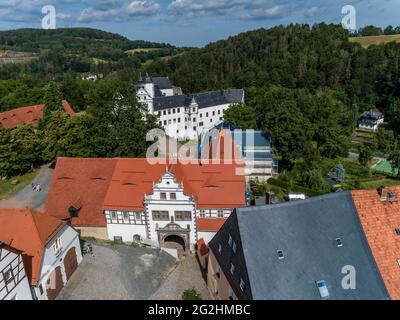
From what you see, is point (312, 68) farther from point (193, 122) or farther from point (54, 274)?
point (54, 274)

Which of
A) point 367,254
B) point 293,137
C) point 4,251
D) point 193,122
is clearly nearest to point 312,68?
A: point 193,122

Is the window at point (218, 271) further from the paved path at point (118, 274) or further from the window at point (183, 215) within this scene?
the window at point (183, 215)

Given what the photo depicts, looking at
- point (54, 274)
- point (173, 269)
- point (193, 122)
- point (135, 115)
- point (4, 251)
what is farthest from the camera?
point (193, 122)

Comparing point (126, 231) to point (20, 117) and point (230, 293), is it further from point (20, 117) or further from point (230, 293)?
point (20, 117)

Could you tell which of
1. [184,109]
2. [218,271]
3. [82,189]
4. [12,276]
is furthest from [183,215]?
[184,109]

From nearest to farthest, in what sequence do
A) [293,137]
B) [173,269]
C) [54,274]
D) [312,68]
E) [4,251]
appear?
[4,251], [54,274], [173,269], [293,137], [312,68]

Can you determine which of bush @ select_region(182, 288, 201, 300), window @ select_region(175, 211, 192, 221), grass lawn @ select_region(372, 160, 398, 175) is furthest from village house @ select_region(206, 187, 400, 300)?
grass lawn @ select_region(372, 160, 398, 175)
